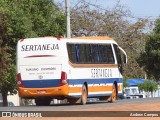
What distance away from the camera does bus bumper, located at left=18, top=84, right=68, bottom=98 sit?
2802 centimetres

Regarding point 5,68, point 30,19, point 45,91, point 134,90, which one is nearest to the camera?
point 45,91

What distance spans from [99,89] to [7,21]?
8.01 metres

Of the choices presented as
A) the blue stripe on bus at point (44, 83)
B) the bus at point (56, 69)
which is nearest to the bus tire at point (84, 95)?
the bus at point (56, 69)

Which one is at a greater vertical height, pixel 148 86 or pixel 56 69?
pixel 56 69

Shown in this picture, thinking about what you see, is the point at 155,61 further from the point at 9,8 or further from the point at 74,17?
the point at 9,8

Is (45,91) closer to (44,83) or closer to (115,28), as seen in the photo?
(44,83)

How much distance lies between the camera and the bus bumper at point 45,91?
91.9ft

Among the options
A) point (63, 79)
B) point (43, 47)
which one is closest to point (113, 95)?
point (63, 79)

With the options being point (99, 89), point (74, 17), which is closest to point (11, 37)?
point (99, 89)

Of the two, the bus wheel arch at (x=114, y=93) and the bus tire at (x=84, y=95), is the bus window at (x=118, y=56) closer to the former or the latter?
the bus wheel arch at (x=114, y=93)

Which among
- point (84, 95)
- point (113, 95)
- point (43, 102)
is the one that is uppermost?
point (84, 95)

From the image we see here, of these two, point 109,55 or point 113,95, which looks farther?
point 113,95

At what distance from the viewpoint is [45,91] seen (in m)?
28.1

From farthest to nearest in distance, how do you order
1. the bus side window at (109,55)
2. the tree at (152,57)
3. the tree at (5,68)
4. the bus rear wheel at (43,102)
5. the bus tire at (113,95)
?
1. the tree at (152,57)
2. the tree at (5,68)
3. the bus tire at (113,95)
4. the bus side window at (109,55)
5. the bus rear wheel at (43,102)
